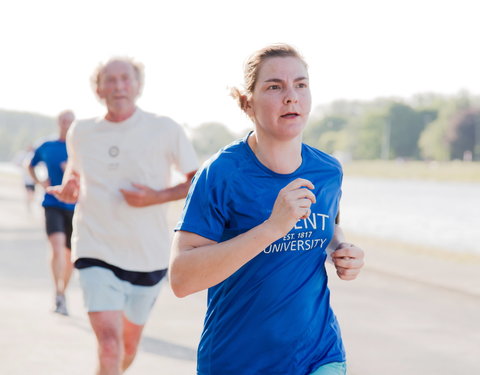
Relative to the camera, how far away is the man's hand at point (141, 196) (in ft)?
14.4

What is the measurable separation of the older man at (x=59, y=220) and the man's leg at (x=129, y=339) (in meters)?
3.20

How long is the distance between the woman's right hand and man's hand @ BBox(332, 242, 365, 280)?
39cm

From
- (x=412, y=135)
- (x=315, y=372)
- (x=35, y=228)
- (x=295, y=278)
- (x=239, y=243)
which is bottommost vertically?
(x=412, y=135)

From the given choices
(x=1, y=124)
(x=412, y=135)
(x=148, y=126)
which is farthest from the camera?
(x=412, y=135)

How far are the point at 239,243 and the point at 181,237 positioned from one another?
24 cm

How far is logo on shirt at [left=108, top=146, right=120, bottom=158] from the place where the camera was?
4.52m

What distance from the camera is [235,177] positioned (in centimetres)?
263

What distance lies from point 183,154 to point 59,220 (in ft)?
11.6

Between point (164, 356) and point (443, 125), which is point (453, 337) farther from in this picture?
point (443, 125)

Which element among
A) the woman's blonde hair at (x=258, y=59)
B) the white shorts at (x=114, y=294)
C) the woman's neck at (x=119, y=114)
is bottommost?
the white shorts at (x=114, y=294)

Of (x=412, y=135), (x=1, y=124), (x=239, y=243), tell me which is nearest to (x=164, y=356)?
(x=239, y=243)

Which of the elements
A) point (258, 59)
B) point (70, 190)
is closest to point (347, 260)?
point (258, 59)

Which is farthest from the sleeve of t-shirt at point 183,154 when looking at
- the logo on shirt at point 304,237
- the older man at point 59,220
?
the older man at point 59,220

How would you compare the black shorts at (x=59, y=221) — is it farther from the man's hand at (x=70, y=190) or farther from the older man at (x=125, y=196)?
the older man at (x=125, y=196)
